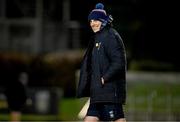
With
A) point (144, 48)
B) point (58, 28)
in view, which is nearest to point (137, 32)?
point (144, 48)

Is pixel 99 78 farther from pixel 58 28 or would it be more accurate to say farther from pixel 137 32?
pixel 58 28

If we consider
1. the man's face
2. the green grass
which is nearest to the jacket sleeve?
the man's face

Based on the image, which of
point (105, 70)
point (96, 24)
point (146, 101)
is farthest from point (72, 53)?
point (105, 70)

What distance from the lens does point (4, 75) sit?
32.1 metres

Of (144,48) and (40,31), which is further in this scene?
(40,31)

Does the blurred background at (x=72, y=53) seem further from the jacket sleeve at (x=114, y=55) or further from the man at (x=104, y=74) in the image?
the jacket sleeve at (x=114, y=55)

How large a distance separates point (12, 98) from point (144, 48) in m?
13.3

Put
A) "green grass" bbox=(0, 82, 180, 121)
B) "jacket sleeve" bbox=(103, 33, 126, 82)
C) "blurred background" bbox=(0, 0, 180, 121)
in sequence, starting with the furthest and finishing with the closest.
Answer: "blurred background" bbox=(0, 0, 180, 121) → "green grass" bbox=(0, 82, 180, 121) → "jacket sleeve" bbox=(103, 33, 126, 82)

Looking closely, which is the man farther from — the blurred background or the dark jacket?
the blurred background

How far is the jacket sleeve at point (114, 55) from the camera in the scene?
9.08 metres

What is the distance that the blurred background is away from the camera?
72.5 feet

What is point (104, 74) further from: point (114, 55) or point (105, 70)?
point (114, 55)

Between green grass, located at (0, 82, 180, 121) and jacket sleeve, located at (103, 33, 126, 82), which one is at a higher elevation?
jacket sleeve, located at (103, 33, 126, 82)

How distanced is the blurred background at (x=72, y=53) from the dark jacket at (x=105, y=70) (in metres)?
10.2
